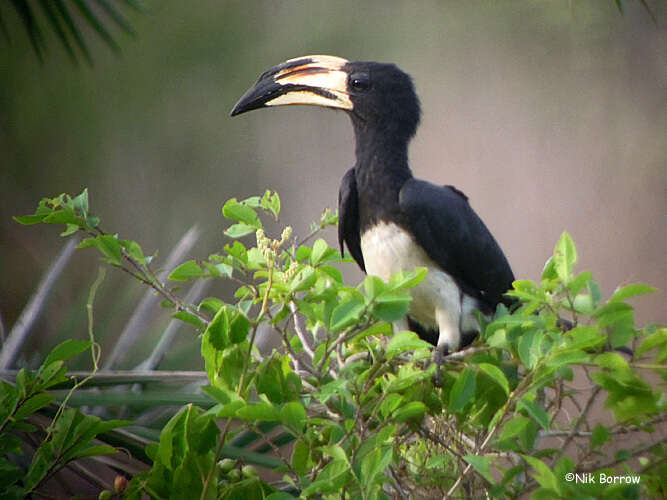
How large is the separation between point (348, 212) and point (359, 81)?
233 mm

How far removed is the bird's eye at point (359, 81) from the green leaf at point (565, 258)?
78 cm

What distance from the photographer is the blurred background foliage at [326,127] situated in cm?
265

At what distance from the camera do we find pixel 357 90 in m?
1.40

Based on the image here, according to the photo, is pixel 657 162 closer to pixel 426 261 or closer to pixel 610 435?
pixel 426 261

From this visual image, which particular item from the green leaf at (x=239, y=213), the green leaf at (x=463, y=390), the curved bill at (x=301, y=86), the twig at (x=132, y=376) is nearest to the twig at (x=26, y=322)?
the twig at (x=132, y=376)

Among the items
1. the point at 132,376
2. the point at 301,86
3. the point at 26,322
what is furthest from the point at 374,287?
the point at 26,322

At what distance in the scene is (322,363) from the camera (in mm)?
721

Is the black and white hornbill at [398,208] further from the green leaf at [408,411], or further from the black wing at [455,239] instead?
the green leaf at [408,411]

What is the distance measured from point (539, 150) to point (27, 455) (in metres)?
2.11

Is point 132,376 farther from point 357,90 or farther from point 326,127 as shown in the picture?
point 326,127

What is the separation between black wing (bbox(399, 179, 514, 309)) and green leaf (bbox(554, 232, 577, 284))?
602mm

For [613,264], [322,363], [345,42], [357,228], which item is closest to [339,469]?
[322,363]

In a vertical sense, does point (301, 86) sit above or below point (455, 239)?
above

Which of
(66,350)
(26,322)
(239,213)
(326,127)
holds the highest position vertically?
(326,127)
